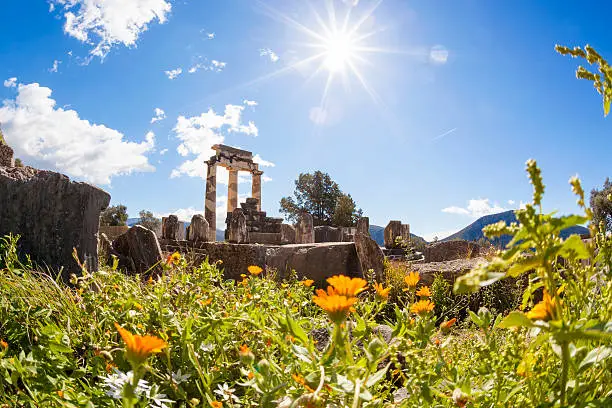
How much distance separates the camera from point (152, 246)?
20.7 feet

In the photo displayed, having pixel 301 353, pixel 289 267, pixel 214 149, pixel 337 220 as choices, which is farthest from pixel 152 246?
pixel 337 220

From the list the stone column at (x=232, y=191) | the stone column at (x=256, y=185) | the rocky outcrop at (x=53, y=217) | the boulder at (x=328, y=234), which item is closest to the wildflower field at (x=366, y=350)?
the rocky outcrop at (x=53, y=217)

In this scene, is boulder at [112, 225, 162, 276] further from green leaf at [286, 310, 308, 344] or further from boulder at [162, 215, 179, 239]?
boulder at [162, 215, 179, 239]

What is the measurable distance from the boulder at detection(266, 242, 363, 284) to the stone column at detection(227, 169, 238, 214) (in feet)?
74.5

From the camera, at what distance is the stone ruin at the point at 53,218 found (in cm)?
394

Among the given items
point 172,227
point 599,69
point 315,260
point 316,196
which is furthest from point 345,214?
point 599,69

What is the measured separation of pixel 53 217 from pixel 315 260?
4283mm

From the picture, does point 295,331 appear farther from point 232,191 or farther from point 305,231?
point 232,191

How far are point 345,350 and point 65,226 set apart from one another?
3.90m

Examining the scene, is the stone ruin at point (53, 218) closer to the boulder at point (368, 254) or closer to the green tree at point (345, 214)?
the boulder at point (368, 254)

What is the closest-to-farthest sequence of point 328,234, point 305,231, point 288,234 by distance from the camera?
point 305,231 < point 288,234 < point 328,234

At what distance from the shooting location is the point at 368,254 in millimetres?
7668

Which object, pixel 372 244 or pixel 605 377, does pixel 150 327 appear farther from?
pixel 372 244

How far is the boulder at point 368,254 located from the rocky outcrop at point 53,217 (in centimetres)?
461
